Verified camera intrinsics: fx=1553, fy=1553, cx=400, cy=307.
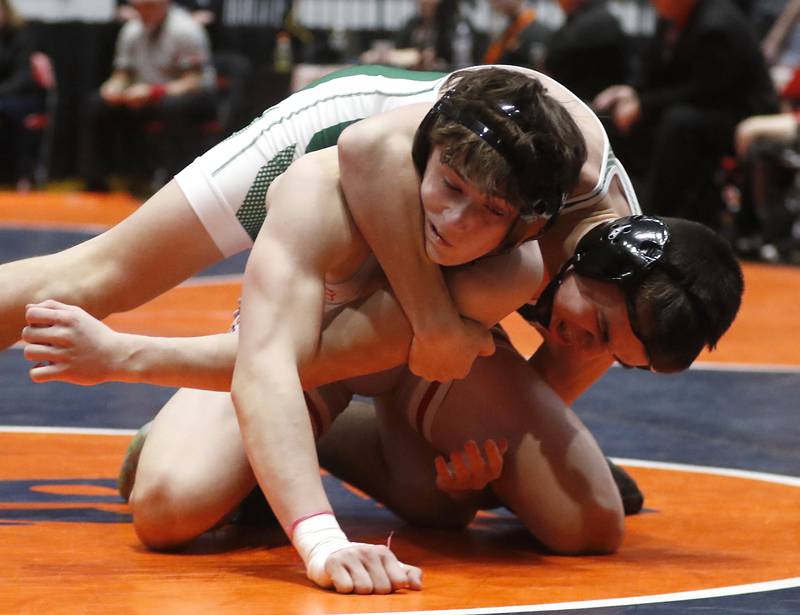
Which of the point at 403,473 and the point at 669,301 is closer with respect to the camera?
the point at 669,301

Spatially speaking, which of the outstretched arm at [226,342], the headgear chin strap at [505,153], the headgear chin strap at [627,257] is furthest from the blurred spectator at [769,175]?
the headgear chin strap at [505,153]

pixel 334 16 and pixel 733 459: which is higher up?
pixel 733 459

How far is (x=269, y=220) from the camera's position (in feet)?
8.98

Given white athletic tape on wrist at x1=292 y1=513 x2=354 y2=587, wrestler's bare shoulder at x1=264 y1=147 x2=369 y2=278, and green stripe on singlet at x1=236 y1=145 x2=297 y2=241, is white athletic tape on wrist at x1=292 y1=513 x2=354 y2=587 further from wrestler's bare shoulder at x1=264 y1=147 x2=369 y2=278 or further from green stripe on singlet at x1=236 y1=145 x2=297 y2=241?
green stripe on singlet at x1=236 y1=145 x2=297 y2=241

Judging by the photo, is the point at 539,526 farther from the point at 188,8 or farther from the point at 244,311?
the point at 188,8

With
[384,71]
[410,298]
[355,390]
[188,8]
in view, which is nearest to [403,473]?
[355,390]

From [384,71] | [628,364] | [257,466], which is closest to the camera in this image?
[257,466]

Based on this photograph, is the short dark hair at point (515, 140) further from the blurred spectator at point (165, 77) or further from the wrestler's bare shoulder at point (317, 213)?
the blurred spectator at point (165, 77)

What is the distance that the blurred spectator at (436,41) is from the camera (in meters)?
10.0

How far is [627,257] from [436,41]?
296 inches

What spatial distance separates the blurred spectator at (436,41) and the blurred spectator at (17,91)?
3.49 metres

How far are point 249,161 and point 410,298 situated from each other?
0.71 meters

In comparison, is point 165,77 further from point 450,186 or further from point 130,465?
point 450,186

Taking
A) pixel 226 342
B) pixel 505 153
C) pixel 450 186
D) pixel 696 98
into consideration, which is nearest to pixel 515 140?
pixel 505 153
